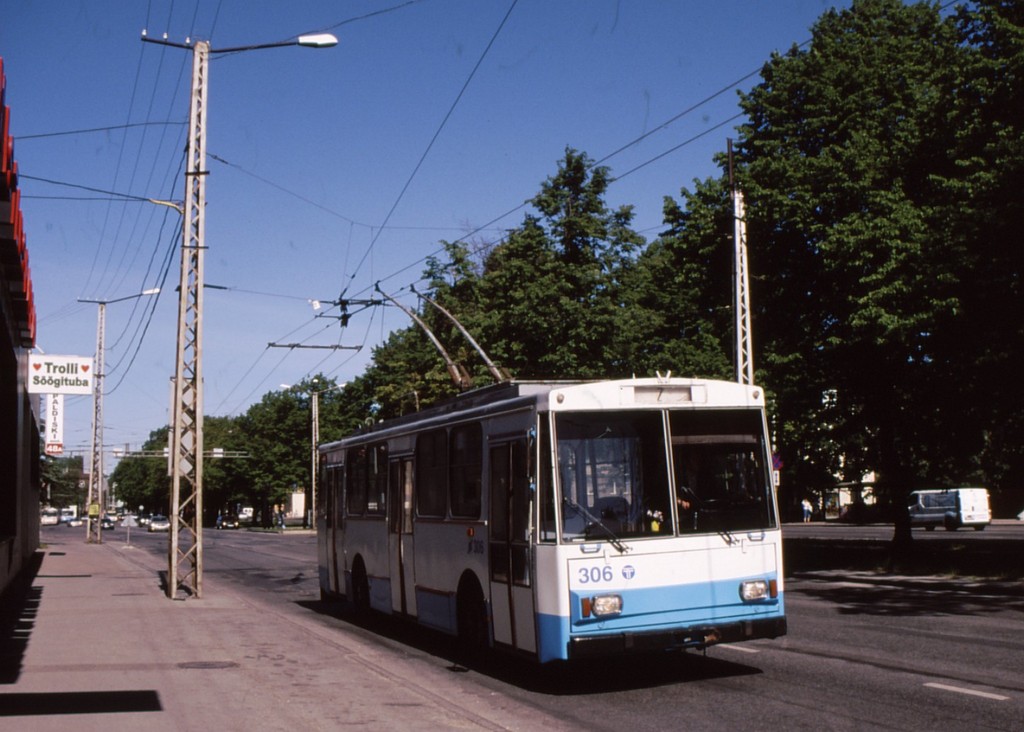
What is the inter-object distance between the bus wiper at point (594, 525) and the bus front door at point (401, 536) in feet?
14.8

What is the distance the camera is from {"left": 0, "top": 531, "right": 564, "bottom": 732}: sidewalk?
9055 millimetres

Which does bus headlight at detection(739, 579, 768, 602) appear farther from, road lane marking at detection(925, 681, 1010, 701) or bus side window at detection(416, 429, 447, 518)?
bus side window at detection(416, 429, 447, 518)

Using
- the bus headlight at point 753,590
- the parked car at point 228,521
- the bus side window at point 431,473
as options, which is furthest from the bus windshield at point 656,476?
the parked car at point 228,521

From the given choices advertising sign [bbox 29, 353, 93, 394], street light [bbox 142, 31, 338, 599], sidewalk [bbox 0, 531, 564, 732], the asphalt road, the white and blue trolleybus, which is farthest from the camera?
advertising sign [bbox 29, 353, 93, 394]

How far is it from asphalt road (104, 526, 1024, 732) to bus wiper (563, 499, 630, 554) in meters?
1.28

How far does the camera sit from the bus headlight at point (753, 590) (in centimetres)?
1059

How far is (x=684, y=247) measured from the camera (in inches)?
1237

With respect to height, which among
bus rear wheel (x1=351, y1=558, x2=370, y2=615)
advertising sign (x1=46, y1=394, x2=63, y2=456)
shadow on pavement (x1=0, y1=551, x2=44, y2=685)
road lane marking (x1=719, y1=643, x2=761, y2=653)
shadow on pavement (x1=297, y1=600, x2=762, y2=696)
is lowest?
shadow on pavement (x1=297, y1=600, x2=762, y2=696)

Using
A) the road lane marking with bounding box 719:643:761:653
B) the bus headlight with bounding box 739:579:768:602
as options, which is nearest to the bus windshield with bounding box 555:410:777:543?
the bus headlight with bounding box 739:579:768:602

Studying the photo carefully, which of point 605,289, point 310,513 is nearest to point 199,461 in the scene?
point 605,289

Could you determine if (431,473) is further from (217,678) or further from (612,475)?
(612,475)

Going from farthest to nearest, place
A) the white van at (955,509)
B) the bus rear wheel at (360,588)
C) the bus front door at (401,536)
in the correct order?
1. the white van at (955,509)
2. the bus rear wheel at (360,588)
3. the bus front door at (401,536)

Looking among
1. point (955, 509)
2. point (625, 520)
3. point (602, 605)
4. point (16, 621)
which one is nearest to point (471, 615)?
point (602, 605)

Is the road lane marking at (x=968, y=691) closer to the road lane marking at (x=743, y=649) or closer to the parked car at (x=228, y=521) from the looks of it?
the road lane marking at (x=743, y=649)
